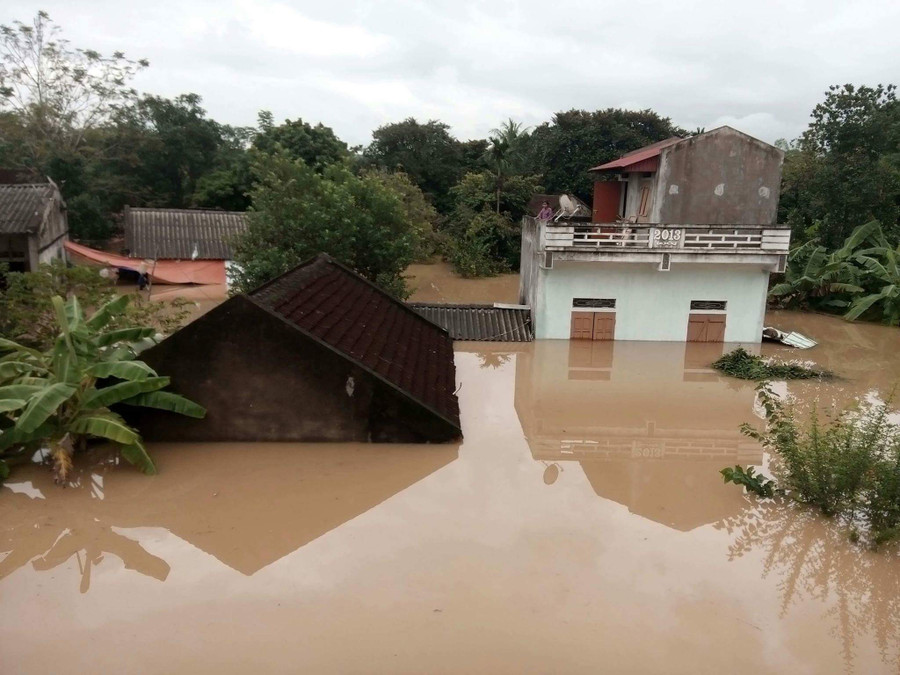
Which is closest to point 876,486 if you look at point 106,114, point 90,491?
point 90,491

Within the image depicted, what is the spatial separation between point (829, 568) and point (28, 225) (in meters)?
19.7

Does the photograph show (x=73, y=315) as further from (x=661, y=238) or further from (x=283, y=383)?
(x=661, y=238)

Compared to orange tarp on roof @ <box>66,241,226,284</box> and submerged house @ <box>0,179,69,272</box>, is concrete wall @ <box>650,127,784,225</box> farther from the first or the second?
submerged house @ <box>0,179,69,272</box>

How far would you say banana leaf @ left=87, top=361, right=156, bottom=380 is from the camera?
793 cm

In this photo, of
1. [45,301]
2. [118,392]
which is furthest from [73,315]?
[45,301]

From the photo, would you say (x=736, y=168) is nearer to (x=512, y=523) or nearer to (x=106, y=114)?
(x=512, y=523)

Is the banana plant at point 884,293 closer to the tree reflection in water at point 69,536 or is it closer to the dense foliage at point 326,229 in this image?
the dense foliage at point 326,229

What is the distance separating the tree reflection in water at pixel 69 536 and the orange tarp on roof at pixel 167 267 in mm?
16620

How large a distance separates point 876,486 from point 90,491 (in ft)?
29.2

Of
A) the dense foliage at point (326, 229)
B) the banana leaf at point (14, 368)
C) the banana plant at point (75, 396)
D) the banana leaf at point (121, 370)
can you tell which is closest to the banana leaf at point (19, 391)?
the banana plant at point (75, 396)

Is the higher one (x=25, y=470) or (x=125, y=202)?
(x=125, y=202)

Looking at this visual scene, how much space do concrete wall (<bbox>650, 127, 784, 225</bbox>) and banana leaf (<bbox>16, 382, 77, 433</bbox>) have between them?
550 inches

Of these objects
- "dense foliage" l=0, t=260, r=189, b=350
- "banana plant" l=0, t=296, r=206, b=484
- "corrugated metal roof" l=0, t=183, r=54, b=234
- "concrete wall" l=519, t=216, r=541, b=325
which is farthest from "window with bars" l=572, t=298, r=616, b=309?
"corrugated metal roof" l=0, t=183, r=54, b=234

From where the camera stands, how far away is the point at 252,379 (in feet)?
28.6
